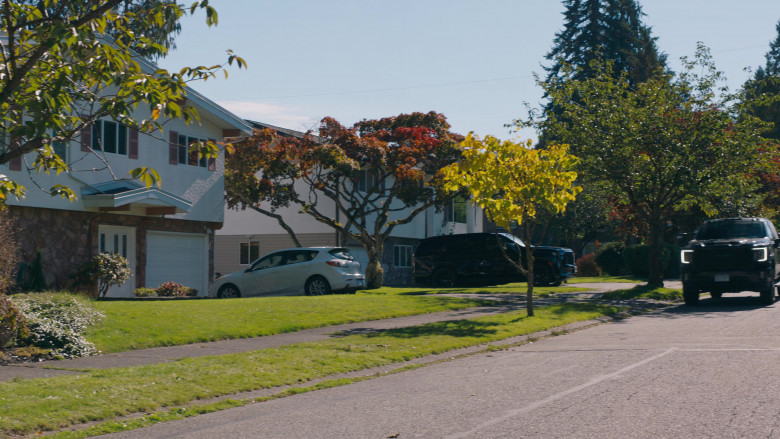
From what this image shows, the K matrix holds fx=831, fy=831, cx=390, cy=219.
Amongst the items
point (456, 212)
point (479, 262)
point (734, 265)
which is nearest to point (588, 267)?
point (456, 212)

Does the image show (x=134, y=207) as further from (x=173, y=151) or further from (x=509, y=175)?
(x=509, y=175)

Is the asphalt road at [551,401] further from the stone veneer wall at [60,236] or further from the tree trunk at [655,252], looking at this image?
the stone veneer wall at [60,236]

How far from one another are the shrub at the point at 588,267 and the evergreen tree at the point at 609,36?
13.8 metres

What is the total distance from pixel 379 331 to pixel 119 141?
12268 millimetres

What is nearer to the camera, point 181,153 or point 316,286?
point 316,286

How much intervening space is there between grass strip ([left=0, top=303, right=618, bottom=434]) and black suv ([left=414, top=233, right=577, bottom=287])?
650 inches

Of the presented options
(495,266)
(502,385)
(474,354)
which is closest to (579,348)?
(474,354)

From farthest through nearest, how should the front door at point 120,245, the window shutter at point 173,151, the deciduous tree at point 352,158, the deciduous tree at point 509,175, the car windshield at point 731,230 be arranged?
1. the deciduous tree at point 352,158
2. the window shutter at point 173,151
3. the front door at point 120,245
4. the car windshield at point 731,230
5. the deciduous tree at point 509,175

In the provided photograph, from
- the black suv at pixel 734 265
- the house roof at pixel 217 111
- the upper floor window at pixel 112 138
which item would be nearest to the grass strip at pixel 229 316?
the black suv at pixel 734 265

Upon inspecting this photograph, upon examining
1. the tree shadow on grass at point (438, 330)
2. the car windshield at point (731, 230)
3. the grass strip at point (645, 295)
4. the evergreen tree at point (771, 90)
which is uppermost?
the evergreen tree at point (771, 90)

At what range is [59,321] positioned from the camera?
41.7 feet

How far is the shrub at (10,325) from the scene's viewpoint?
11750 mm

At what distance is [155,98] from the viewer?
7727 mm

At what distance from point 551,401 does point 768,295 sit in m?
14.8
